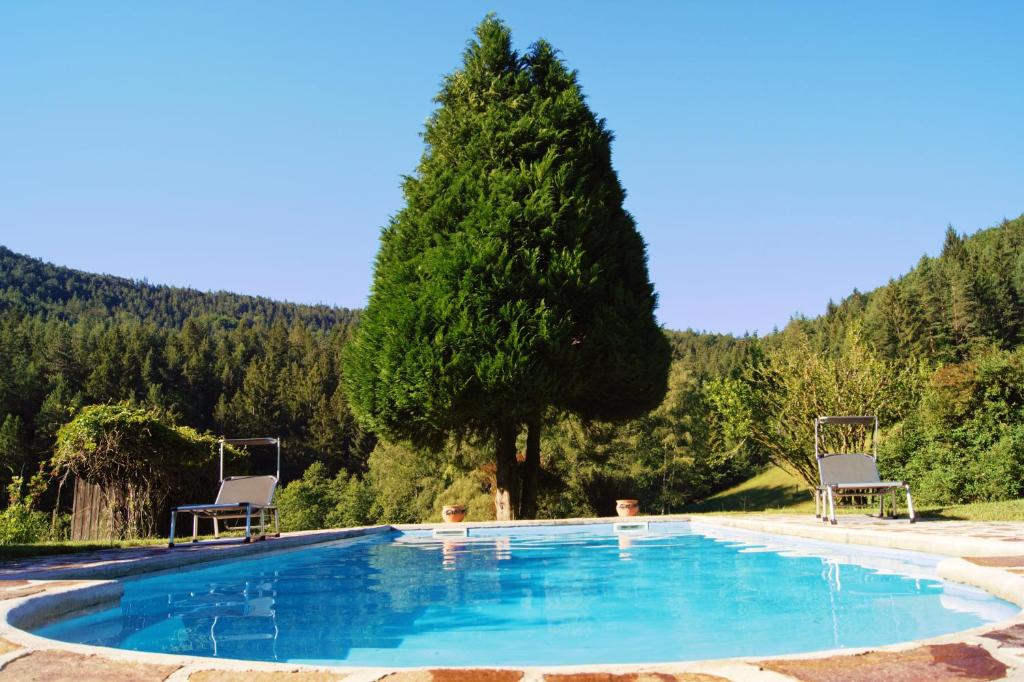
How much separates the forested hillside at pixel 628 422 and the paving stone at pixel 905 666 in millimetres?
11872

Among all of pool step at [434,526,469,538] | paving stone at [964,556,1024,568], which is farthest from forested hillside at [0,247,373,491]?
paving stone at [964,556,1024,568]

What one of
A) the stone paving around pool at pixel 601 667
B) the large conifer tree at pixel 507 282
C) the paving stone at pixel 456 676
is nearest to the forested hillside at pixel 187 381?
the large conifer tree at pixel 507 282

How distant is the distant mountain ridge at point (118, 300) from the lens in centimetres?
9038

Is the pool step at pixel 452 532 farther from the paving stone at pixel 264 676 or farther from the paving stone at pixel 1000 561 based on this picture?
the paving stone at pixel 264 676

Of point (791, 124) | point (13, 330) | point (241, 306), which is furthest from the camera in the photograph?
point (241, 306)

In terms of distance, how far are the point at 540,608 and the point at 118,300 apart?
11299 centimetres

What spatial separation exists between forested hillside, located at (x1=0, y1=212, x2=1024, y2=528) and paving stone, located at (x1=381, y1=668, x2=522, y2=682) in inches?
510

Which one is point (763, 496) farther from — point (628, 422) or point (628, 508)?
point (628, 508)

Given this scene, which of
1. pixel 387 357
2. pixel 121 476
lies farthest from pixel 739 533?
pixel 121 476

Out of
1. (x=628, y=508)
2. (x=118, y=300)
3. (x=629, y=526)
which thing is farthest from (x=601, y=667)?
(x=118, y=300)

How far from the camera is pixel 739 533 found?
445 inches

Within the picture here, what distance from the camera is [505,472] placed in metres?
15.9

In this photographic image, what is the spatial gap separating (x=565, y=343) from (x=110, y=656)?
11966 millimetres

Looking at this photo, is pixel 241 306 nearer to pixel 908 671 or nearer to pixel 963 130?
pixel 963 130
